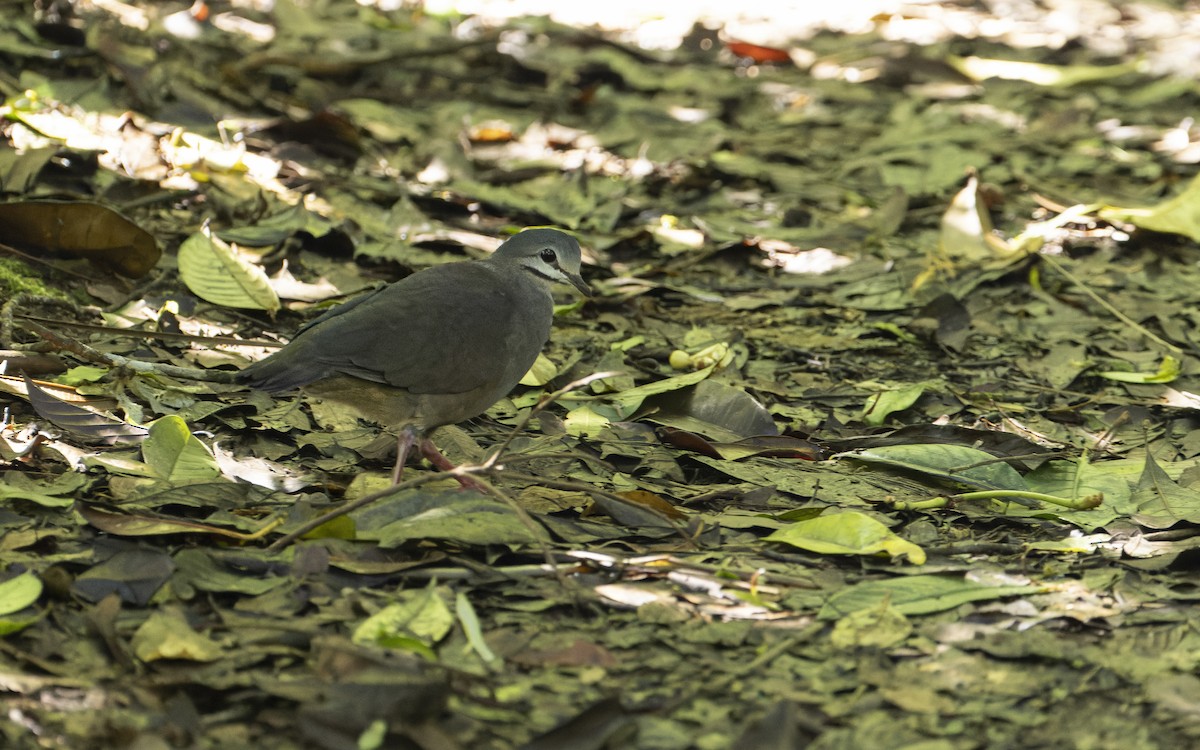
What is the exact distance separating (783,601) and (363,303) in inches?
64.7

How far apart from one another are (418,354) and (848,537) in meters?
1.35

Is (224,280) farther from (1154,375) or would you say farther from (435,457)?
(1154,375)

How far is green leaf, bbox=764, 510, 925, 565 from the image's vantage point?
323 centimetres

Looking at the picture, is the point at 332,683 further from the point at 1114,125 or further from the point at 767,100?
the point at 1114,125

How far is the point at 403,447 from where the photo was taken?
3.68m

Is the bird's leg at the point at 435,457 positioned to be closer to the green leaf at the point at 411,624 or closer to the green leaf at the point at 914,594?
the green leaf at the point at 411,624

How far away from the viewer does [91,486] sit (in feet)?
10.8

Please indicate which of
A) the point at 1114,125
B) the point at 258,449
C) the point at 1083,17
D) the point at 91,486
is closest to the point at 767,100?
the point at 1114,125

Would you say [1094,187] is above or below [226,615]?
below

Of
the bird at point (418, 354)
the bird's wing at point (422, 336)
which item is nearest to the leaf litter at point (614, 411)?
the bird at point (418, 354)

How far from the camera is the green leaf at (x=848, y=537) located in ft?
10.6

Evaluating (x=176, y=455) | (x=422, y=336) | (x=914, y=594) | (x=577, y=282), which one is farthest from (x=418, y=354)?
(x=914, y=594)

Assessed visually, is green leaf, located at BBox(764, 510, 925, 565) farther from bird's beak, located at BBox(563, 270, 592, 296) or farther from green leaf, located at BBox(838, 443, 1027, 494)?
bird's beak, located at BBox(563, 270, 592, 296)

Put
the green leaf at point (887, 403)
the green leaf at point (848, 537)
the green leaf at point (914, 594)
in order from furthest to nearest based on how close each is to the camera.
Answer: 1. the green leaf at point (887, 403)
2. the green leaf at point (848, 537)
3. the green leaf at point (914, 594)
